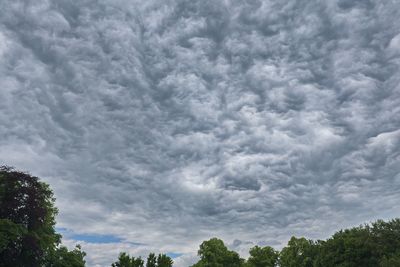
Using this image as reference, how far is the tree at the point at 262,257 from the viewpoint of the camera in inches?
3733

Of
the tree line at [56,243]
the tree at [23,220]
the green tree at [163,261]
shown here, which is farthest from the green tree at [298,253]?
the tree at [23,220]

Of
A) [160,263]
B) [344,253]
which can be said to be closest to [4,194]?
[160,263]

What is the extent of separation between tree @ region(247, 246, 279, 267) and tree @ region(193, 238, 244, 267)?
4383 mm

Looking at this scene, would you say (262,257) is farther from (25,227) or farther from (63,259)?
(25,227)

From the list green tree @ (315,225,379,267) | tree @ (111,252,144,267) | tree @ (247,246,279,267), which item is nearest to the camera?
tree @ (111,252,144,267)

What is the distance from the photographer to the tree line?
46844mm

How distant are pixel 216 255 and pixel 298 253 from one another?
20905mm

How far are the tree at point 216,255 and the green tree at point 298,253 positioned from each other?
1278cm

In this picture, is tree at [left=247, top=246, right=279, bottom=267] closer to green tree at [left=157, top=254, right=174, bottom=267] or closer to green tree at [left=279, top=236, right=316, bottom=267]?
green tree at [left=279, top=236, right=316, bottom=267]

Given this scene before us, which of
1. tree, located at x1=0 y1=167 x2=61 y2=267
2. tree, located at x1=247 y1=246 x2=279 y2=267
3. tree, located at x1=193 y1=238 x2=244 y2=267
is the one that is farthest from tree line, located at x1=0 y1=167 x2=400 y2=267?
tree, located at x1=193 y1=238 x2=244 y2=267

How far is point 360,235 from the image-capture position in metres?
76.6

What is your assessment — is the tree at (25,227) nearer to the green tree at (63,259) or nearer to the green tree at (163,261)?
the green tree at (63,259)

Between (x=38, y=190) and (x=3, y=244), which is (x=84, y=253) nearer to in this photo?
(x=38, y=190)

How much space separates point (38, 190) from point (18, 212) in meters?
3.96
